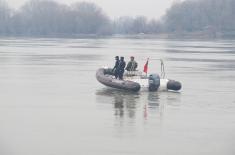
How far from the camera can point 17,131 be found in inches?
791

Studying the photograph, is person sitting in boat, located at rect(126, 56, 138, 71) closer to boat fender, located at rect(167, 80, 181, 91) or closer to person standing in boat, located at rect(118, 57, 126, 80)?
person standing in boat, located at rect(118, 57, 126, 80)

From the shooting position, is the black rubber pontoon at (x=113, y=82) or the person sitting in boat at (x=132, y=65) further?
the person sitting in boat at (x=132, y=65)

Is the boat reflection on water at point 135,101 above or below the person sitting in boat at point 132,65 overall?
below

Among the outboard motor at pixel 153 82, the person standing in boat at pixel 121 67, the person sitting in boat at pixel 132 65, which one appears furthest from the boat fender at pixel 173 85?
the person standing in boat at pixel 121 67

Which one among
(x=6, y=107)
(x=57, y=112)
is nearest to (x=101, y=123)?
(x=57, y=112)

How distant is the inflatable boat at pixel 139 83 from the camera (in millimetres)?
29719

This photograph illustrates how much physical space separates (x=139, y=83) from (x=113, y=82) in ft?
4.59

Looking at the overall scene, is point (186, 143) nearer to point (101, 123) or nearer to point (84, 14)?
point (101, 123)

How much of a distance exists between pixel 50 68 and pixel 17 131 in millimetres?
25625

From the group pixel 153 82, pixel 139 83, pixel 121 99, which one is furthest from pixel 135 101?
pixel 153 82

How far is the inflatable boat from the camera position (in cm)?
2972

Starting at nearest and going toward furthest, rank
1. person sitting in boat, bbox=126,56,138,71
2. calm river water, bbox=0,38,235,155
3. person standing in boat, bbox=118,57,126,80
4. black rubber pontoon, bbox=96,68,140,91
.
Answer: calm river water, bbox=0,38,235,155 < black rubber pontoon, bbox=96,68,140,91 < person standing in boat, bbox=118,57,126,80 < person sitting in boat, bbox=126,56,138,71

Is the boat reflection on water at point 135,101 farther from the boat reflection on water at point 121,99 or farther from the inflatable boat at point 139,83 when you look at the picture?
the inflatable boat at point 139,83

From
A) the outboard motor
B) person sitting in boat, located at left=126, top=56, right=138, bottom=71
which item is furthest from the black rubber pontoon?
person sitting in boat, located at left=126, top=56, right=138, bottom=71
